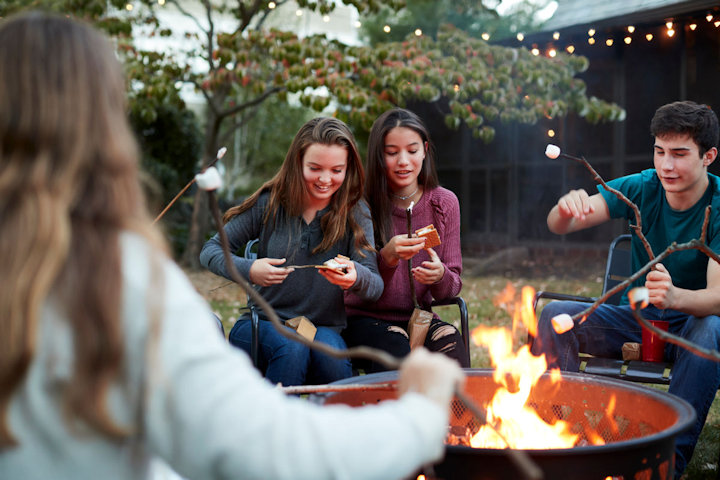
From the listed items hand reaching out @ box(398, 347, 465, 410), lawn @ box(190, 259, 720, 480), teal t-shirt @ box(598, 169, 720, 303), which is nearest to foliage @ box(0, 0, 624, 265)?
lawn @ box(190, 259, 720, 480)

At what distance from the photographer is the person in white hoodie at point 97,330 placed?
93 cm

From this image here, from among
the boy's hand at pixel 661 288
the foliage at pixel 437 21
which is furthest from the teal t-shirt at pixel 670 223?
the foliage at pixel 437 21

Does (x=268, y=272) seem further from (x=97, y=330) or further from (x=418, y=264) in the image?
(x=97, y=330)

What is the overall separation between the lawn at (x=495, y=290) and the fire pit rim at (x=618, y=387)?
1611 mm

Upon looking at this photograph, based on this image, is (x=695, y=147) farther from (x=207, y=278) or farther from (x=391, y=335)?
(x=207, y=278)

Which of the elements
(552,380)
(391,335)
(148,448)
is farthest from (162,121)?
(148,448)

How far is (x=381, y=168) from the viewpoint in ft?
10.4

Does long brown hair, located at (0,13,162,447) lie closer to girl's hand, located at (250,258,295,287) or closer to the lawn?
girl's hand, located at (250,258,295,287)

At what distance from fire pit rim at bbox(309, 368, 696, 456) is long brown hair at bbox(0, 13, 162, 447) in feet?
3.04

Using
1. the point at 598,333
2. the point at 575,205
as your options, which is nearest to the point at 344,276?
the point at 575,205

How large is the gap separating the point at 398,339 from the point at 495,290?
206 inches

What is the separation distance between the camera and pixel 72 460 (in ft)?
3.25

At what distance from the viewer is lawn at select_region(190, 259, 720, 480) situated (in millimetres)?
5230

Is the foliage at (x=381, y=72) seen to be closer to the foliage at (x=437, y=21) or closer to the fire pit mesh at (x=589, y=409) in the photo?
the foliage at (x=437, y=21)
